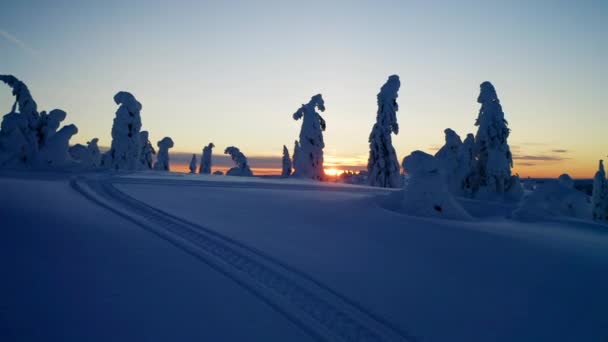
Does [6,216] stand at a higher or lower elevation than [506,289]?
higher

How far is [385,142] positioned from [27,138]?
3226 centimetres

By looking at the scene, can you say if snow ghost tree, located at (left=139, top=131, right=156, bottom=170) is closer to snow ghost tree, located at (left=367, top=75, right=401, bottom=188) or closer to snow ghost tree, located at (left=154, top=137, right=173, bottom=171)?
snow ghost tree, located at (left=154, top=137, right=173, bottom=171)

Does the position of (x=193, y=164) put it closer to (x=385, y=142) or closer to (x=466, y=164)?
(x=385, y=142)

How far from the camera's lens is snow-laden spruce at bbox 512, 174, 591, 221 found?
11.7 m

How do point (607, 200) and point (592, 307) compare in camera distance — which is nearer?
point (592, 307)

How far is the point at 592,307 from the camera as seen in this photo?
4.78 metres

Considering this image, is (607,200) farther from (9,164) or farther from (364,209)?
(9,164)

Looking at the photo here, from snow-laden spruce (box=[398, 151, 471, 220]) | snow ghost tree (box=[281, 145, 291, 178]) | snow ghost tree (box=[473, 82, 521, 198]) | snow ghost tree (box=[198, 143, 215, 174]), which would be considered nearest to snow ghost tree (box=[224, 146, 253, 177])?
snow ghost tree (box=[281, 145, 291, 178])

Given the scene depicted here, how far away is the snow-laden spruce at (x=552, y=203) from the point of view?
1166cm

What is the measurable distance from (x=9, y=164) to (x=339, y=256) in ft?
103

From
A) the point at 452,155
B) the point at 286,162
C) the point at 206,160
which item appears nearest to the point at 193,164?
the point at 206,160

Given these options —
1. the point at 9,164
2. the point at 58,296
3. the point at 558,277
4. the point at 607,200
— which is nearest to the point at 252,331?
the point at 58,296

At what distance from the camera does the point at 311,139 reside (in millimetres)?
33750

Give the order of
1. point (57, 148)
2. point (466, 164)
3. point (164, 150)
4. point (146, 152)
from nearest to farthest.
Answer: point (57, 148) → point (466, 164) → point (146, 152) → point (164, 150)
